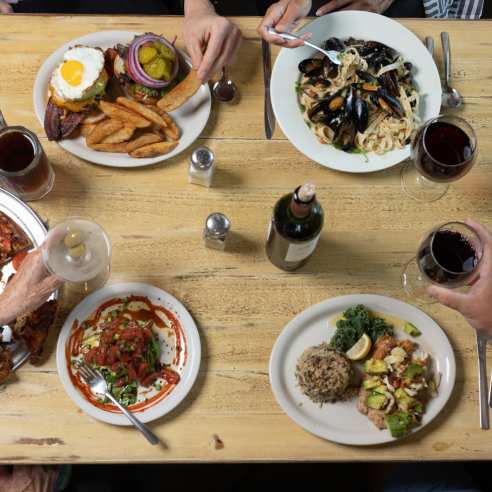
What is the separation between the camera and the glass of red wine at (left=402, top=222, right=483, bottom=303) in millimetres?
1367

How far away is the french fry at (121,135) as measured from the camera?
1.55 m

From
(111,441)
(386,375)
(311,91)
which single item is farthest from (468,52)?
(111,441)

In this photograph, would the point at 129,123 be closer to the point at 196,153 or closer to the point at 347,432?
the point at 196,153

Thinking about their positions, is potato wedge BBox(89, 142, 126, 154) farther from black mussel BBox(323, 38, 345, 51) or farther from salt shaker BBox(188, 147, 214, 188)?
black mussel BBox(323, 38, 345, 51)

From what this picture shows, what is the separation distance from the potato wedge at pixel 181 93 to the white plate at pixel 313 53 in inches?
8.8

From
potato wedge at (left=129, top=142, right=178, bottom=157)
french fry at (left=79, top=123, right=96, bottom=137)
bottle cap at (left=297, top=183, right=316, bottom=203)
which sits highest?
bottle cap at (left=297, top=183, right=316, bottom=203)

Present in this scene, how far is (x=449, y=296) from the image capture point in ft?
4.40

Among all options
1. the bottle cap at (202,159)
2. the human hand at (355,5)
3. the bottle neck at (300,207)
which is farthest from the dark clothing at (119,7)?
the bottle neck at (300,207)

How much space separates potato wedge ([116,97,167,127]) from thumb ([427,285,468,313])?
0.84m

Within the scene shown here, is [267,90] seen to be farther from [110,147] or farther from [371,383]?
[371,383]

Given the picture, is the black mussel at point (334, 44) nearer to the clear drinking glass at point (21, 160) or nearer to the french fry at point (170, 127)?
the french fry at point (170, 127)

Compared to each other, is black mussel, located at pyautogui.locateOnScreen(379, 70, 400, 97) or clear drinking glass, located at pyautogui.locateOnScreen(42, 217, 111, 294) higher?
black mussel, located at pyautogui.locateOnScreen(379, 70, 400, 97)

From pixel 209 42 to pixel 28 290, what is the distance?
0.83 m

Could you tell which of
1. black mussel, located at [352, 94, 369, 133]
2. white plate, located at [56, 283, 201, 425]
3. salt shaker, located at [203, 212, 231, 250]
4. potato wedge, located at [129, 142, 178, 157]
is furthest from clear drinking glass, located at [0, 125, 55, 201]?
black mussel, located at [352, 94, 369, 133]
